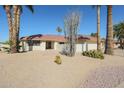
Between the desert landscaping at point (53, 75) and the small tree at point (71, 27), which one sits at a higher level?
the small tree at point (71, 27)

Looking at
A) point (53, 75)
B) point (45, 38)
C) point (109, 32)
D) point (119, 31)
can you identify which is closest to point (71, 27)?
point (109, 32)

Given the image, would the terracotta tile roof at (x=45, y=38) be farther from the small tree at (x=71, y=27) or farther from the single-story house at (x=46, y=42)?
the small tree at (x=71, y=27)

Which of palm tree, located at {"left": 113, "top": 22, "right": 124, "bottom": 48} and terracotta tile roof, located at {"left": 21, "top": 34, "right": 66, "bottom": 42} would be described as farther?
palm tree, located at {"left": 113, "top": 22, "right": 124, "bottom": 48}

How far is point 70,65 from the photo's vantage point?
15133 mm

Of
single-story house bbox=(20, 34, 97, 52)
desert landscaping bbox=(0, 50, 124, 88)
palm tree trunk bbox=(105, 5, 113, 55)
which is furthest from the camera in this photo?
single-story house bbox=(20, 34, 97, 52)

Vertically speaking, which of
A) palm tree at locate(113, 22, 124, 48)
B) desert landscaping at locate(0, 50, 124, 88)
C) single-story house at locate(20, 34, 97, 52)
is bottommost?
desert landscaping at locate(0, 50, 124, 88)

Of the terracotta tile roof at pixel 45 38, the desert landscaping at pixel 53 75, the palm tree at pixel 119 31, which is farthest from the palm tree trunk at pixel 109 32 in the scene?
the palm tree at pixel 119 31

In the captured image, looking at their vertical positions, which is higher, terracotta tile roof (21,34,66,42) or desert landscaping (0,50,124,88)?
terracotta tile roof (21,34,66,42)

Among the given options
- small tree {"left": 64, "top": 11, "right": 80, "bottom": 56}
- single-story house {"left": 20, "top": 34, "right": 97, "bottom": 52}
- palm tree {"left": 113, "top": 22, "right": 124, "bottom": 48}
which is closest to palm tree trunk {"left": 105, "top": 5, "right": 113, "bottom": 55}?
small tree {"left": 64, "top": 11, "right": 80, "bottom": 56}

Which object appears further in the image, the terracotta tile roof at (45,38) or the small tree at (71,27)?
the terracotta tile roof at (45,38)

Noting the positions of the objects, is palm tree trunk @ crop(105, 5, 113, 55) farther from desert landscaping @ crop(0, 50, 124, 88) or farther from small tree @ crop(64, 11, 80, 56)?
desert landscaping @ crop(0, 50, 124, 88)

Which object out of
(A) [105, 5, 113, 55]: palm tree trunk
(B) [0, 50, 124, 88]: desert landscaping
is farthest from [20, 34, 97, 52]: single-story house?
(B) [0, 50, 124, 88]: desert landscaping

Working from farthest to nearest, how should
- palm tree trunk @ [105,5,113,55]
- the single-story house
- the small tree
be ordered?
1. the single-story house
2. palm tree trunk @ [105,5,113,55]
3. the small tree
